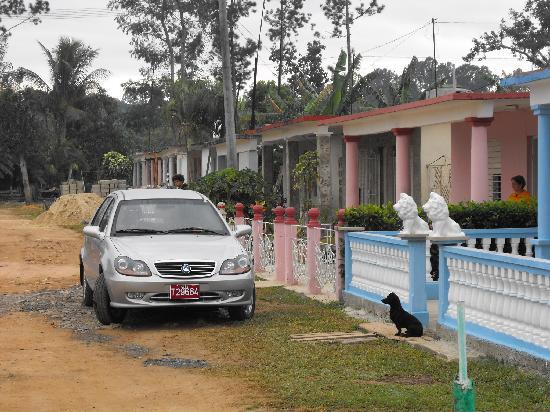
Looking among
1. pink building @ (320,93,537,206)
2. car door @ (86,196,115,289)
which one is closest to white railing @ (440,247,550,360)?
car door @ (86,196,115,289)

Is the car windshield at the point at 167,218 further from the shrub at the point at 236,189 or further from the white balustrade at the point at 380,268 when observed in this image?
the shrub at the point at 236,189

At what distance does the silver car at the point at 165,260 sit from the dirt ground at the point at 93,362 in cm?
42

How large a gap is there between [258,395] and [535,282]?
2436 millimetres

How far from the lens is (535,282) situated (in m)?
7.94

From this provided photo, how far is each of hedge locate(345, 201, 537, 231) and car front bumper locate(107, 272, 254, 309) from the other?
2.53 m

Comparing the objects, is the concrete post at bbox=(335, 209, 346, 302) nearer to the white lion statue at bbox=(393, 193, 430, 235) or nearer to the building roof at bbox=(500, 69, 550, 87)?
the white lion statue at bbox=(393, 193, 430, 235)

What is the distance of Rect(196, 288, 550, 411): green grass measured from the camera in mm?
7117

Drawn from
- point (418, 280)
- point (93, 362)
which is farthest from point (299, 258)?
point (93, 362)

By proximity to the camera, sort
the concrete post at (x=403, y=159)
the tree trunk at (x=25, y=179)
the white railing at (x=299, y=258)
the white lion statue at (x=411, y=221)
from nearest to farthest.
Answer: the white lion statue at (x=411, y=221) < the white railing at (x=299, y=258) < the concrete post at (x=403, y=159) < the tree trunk at (x=25, y=179)

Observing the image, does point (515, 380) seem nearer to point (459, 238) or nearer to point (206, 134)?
point (459, 238)

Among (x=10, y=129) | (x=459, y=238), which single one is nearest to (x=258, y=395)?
(x=459, y=238)

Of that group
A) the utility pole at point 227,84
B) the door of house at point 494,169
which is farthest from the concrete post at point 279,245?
the utility pole at point 227,84

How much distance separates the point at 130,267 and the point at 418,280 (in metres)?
3.27

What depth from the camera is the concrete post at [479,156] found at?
59.1ft
